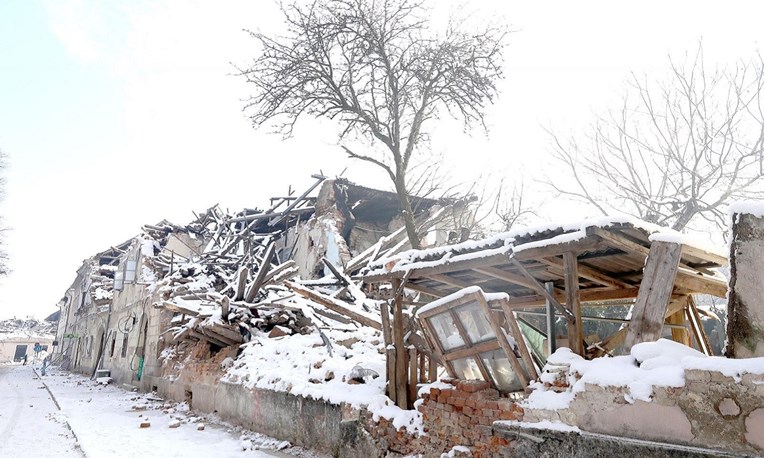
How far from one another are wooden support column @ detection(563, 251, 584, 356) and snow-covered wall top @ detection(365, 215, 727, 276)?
263mm

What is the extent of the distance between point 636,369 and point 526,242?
176 centimetres

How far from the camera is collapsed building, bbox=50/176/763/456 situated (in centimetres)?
378

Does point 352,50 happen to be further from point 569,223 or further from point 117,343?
point 117,343

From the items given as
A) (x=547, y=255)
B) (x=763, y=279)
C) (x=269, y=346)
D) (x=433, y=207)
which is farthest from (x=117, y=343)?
(x=763, y=279)

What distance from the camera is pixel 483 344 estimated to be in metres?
5.55

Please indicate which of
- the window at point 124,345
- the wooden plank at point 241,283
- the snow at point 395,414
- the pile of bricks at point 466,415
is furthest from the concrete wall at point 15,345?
the pile of bricks at point 466,415

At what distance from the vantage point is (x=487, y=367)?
561 cm

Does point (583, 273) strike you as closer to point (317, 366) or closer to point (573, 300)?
point (573, 300)

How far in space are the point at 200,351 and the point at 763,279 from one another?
1286 cm

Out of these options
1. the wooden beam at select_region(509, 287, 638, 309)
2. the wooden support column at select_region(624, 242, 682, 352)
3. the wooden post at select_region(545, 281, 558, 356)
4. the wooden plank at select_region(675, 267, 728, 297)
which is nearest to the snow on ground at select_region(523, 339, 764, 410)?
the wooden support column at select_region(624, 242, 682, 352)

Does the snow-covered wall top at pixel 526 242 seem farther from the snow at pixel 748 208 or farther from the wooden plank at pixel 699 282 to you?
the snow at pixel 748 208

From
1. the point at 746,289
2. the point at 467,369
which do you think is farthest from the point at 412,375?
the point at 746,289

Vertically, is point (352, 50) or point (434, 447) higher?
point (352, 50)

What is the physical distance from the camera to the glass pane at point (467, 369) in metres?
5.92
